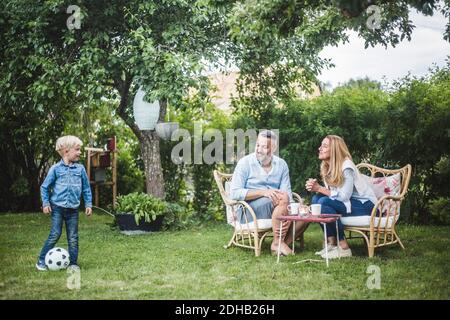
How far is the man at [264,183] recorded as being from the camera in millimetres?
5992

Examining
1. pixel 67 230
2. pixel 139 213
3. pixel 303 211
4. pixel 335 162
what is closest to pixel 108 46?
pixel 139 213

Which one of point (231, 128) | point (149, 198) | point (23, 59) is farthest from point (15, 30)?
point (231, 128)

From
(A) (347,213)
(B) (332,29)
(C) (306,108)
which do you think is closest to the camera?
(A) (347,213)

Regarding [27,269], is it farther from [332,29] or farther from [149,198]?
[332,29]

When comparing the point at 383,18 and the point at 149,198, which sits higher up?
the point at 383,18

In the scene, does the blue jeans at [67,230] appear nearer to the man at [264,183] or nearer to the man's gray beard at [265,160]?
the man at [264,183]

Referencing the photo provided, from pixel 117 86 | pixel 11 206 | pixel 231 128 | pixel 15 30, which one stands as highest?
pixel 15 30

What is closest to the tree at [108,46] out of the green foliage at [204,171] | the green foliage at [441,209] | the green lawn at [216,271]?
the green foliage at [204,171]

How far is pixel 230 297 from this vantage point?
416cm

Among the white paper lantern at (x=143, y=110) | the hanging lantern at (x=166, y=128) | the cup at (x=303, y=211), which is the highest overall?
the white paper lantern at (x=143, y=110)

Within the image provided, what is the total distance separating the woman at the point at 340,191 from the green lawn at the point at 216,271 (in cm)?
34

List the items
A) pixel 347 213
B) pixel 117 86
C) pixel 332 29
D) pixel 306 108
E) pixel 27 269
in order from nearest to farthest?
pixel 27 269, pixel 347 213, pixel 332 29, pixel 306 108, pixel 117 86

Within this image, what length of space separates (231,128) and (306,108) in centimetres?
161

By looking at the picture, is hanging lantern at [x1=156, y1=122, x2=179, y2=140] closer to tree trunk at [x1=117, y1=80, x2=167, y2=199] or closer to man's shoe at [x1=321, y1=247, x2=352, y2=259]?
tree trunk at [x1=117, y1=80, x2=167, y2=199]
